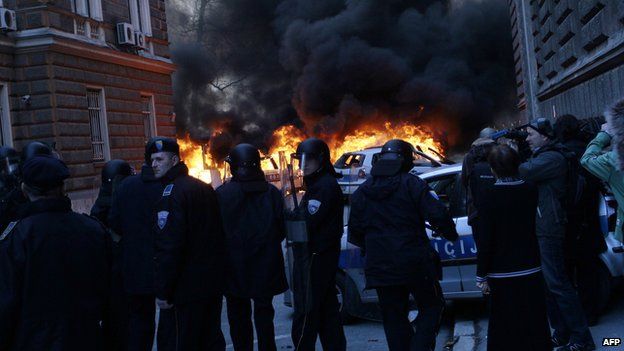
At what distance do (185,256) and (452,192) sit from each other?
121 inches

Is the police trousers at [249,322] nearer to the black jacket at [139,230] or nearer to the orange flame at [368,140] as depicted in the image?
the black jacket at [139,230]

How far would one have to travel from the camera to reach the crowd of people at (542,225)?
4094 mm

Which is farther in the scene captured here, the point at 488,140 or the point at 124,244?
the point at 488,140

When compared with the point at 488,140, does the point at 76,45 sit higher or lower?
higher

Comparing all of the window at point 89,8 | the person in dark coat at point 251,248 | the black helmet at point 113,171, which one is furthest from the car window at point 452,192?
the window at point 89,8

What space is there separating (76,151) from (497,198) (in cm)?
1249

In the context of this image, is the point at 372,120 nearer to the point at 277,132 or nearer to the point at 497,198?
the point at 277,132

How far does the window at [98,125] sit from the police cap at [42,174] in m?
13.1

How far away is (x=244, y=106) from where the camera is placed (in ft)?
99.3

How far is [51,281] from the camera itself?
3064 mm

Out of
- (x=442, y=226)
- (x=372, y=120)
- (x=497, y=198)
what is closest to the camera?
(x=497, y=198)

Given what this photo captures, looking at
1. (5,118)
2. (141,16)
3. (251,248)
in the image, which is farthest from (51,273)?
(141,16)

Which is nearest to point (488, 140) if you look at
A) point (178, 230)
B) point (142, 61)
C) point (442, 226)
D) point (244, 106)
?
point (442, 226)

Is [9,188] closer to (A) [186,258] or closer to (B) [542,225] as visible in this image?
(A) [186,258]
